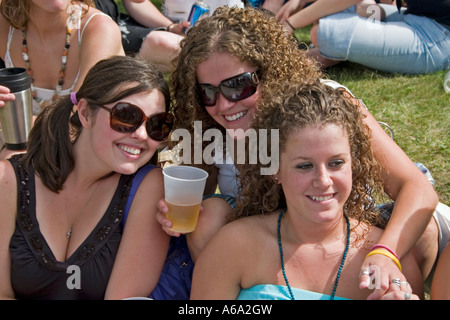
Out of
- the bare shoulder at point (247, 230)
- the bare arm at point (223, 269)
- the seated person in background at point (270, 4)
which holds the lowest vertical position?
the seated person in background at point (270, 4)

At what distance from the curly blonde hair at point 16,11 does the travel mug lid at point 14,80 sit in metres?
0.82

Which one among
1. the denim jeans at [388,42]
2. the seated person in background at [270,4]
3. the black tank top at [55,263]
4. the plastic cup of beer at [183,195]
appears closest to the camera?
the plastic cup of beer at [183,195]

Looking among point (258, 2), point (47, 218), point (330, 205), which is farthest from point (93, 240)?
point (258, 2)

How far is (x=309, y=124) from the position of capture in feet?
7.65

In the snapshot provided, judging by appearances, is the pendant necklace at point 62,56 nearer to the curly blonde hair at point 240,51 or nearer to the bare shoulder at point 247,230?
the curly blonde hair at point 240,51

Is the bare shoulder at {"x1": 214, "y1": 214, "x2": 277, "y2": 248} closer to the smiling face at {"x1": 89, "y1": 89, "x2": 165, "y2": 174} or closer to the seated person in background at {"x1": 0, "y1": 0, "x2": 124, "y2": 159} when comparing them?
the smiling face at {"x1": 89, "y1": 89, "x2": 165, "y2": 174}

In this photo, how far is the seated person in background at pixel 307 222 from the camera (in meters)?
2.32

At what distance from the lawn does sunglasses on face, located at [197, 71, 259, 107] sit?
5.83 feet

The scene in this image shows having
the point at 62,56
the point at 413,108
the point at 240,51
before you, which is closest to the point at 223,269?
the point at 240,51

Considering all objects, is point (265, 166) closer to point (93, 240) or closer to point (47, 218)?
point (93, 240)

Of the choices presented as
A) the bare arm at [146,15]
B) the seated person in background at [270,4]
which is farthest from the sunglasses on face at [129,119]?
the seated person in background at [270,4]

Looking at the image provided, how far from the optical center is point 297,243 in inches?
97.3

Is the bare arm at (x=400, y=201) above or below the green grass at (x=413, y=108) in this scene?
above

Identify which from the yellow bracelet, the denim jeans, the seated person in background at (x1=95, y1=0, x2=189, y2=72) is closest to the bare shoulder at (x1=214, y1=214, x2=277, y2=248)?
the yellow bracelet
